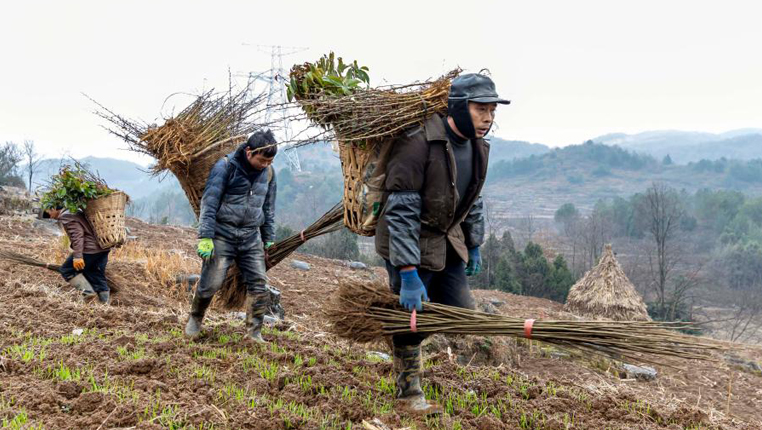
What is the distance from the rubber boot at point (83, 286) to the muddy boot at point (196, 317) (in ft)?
7.72

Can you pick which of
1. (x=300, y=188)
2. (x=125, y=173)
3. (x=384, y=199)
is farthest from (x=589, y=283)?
(x=125, y=173)

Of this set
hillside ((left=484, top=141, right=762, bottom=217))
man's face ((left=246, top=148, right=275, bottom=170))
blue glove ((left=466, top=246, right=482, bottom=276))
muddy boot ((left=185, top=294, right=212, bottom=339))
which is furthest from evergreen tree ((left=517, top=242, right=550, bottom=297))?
hillside ((left=484, top=141, right=762, bottom=217))

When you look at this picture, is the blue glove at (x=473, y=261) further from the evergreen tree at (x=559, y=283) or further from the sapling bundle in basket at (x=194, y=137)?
the evergreen tree at (x=559, y=283)

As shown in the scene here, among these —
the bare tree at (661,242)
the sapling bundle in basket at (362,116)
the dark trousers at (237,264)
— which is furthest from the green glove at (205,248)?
the bare tree at (661,242)

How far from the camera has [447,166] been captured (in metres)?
3.41

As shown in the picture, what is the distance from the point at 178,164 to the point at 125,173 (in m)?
211

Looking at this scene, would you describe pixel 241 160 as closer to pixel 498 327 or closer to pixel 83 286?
pixel 498 327

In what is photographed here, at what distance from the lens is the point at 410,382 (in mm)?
3697

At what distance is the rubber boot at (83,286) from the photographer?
22.5ft

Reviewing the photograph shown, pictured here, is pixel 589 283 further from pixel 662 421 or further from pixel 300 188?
pixel 300 188

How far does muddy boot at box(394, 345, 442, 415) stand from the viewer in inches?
143

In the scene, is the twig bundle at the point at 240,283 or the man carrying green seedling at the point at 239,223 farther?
the twig bundle at the point at 240,283

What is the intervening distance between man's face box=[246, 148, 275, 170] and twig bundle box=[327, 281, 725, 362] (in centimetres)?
147

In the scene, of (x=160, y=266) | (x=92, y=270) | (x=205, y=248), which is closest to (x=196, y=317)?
(x=205, y=248)
